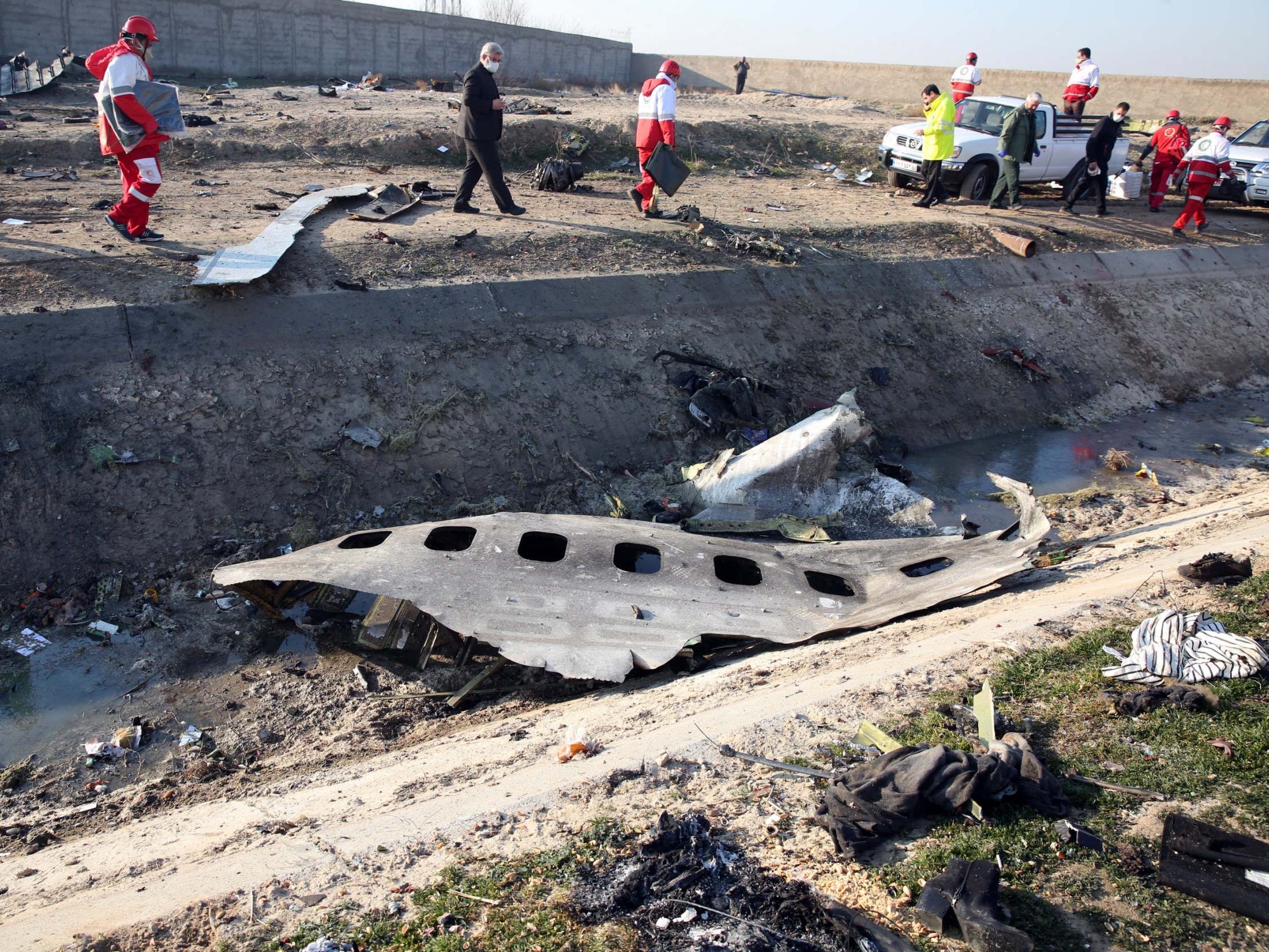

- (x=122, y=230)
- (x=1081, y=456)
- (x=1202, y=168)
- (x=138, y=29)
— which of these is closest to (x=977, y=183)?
(x=1202, y=168)

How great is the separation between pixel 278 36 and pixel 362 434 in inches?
764

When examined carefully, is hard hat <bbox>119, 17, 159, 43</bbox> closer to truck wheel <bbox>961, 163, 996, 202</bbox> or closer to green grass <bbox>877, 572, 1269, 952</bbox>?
green grass <bbox>877, 572, 1269, 952</bbox>

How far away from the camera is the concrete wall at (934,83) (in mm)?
24812

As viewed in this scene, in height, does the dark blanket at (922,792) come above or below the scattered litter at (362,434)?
below

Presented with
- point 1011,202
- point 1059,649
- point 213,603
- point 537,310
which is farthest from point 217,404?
point 1011,202

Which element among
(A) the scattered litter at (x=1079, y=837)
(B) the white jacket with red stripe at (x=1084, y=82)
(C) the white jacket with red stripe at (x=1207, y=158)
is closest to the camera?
(A) the scattered litter at (x=1079, y=837)

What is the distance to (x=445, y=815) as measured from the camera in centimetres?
400

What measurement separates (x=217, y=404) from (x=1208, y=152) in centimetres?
1609

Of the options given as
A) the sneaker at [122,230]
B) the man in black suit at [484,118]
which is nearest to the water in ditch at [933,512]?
the sneaker at [122,230]

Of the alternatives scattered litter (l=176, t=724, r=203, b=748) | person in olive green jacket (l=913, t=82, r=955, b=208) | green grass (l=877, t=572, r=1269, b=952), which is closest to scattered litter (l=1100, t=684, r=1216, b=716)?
green grass (l=877, t=572, r=1269, b=952)

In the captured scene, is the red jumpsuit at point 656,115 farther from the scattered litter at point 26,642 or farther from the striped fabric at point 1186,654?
the scattered litter at point 26,642

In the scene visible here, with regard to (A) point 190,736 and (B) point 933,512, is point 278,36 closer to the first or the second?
(B) point 933,512

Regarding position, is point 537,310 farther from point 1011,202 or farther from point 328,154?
point 1011,202

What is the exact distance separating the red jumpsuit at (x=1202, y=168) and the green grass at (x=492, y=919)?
16051mm
